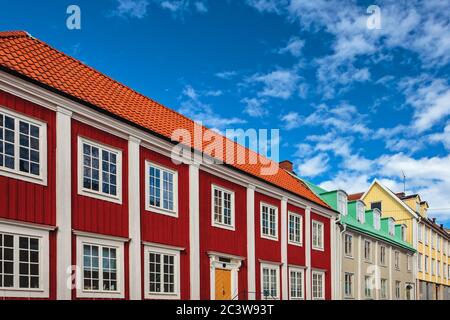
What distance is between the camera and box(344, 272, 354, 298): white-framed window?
31.7m

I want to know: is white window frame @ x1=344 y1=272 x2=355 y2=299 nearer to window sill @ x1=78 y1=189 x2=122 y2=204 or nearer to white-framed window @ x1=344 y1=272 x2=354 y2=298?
white-framed window @ x1=344 y1=272 x2=354 y2=298

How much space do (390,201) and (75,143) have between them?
40660 mm

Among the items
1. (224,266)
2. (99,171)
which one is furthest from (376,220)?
(99,171)

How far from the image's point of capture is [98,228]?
586 inches

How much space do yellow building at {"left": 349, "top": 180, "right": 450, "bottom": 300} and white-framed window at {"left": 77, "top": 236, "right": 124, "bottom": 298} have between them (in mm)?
36330

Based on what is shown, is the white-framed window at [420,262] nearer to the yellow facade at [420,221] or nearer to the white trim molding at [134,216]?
the yellow facade at [420,221]

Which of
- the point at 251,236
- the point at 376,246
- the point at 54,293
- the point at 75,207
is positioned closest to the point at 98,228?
the point at 75,207

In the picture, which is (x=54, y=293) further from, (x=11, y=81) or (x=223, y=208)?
(x=223, y=208)

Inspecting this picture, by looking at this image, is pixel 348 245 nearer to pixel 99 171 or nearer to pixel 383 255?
pixel 383 255

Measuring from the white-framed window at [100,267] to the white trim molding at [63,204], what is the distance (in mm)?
480

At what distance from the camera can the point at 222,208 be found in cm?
2081

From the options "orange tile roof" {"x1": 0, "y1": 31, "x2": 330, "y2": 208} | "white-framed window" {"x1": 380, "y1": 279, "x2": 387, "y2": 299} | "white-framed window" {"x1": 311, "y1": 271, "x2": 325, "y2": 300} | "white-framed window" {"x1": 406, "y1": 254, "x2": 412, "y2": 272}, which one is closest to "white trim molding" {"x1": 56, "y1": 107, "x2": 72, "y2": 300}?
"orange tile roof" {"x1": 0, "y1": 31, "x2": 330, "y2": 208}

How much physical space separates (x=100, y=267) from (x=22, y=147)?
13.5 feet

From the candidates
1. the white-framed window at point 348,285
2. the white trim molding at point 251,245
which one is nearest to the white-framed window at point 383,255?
the white-framed window at point 348,285
